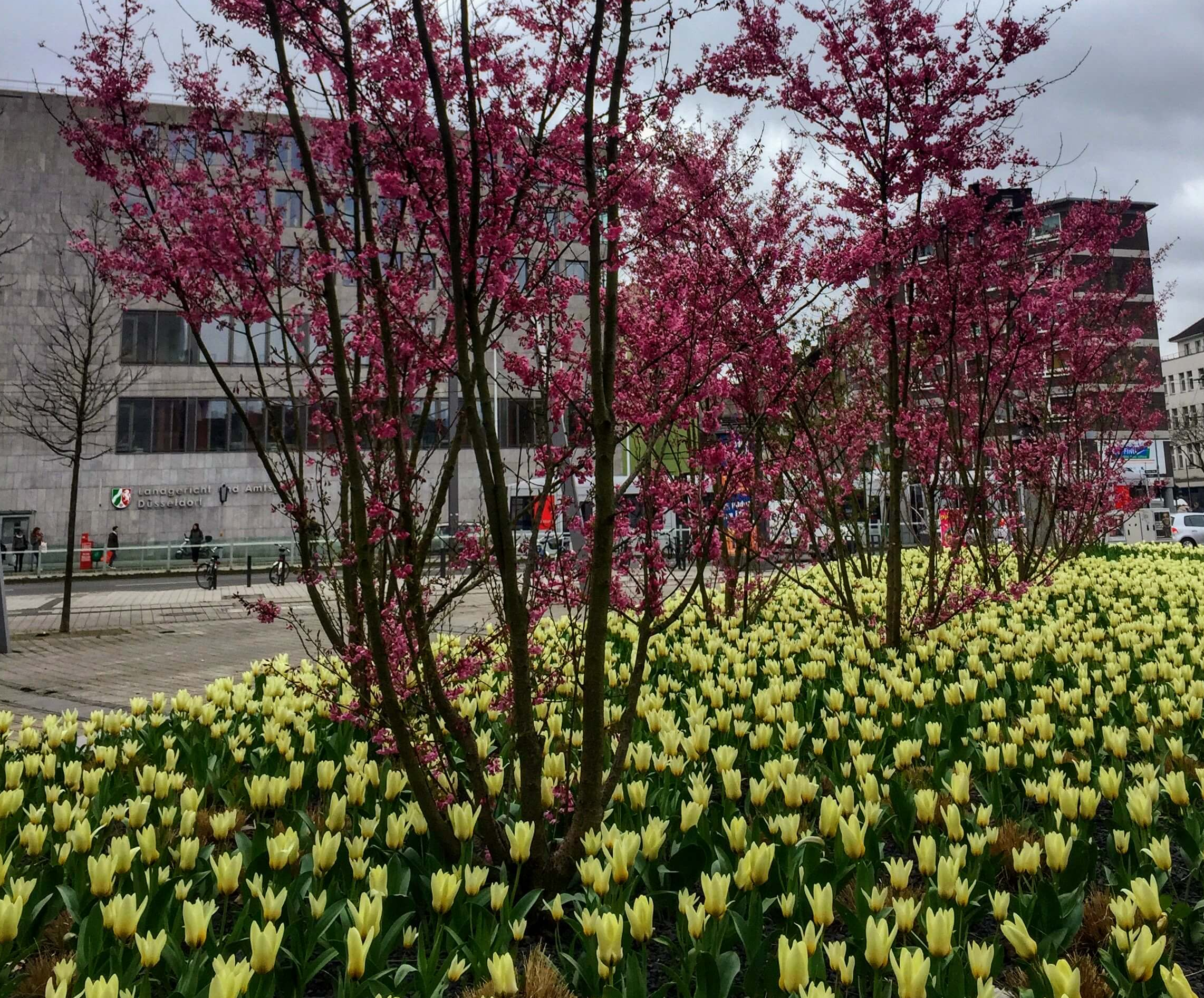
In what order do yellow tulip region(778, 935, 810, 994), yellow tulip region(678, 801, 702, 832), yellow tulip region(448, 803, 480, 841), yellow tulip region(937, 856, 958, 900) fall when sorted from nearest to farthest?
yellow tulip region(778, 935, 810, 994), yellow tulip region(937, 856, 958, 900), yellow tulip region(448, 803, 480, 841), yellow tulip region(678, 801, 702, 832)

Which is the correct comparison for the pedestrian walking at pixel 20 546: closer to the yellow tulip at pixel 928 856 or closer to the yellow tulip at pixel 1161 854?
the yellow tulip at pixel 928 856

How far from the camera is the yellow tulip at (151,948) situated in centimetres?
199

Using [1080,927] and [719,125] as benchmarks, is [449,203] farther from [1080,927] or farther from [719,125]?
[719,125]

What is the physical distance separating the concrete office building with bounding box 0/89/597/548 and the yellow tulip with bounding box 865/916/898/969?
31.7m

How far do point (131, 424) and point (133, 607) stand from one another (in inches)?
849

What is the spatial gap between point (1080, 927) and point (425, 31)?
3.28 metres

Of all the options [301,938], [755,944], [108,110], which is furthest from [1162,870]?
[108,110]

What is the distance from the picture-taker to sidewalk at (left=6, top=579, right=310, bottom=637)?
14.6 meters

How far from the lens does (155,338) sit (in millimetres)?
35125

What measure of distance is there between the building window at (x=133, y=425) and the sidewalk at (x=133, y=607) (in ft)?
44.5

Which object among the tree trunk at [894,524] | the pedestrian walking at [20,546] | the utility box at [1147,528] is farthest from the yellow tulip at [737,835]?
the pedestrian walking at [20,546]

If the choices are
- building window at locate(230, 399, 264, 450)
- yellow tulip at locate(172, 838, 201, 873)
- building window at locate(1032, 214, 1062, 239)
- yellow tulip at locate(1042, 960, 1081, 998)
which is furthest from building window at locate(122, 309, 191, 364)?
yellow tulip at locate(1042, 960, 1081, 998)

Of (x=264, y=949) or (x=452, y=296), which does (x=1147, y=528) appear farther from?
(x=264, y=949)

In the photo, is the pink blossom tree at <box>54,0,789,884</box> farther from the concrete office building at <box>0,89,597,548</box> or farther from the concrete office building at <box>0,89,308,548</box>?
the concrete office building at <box>0,89,308,548</box>
